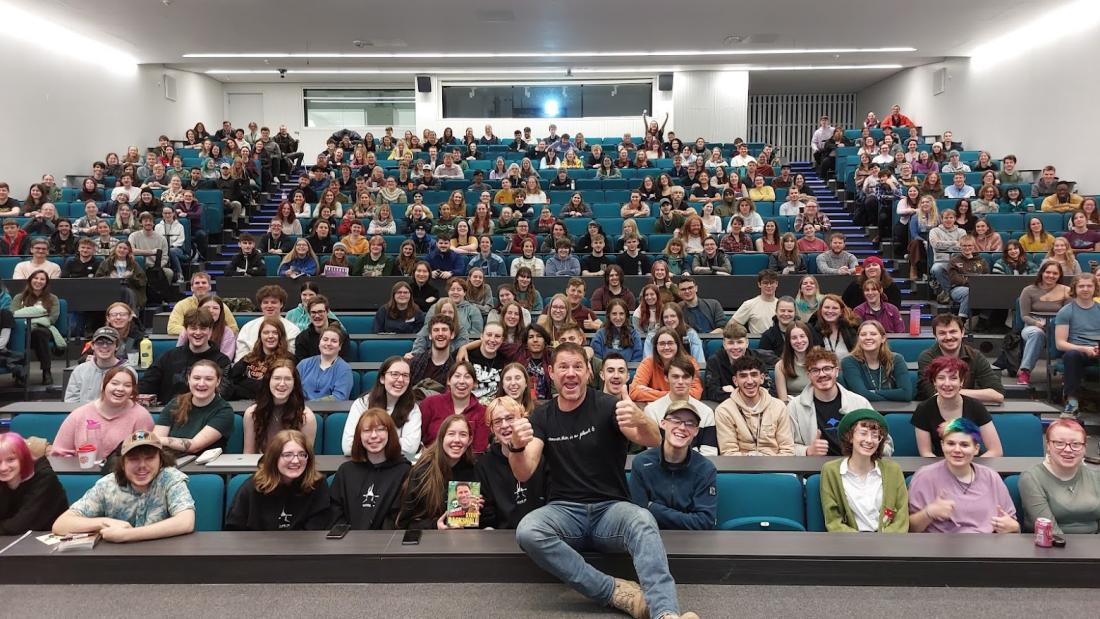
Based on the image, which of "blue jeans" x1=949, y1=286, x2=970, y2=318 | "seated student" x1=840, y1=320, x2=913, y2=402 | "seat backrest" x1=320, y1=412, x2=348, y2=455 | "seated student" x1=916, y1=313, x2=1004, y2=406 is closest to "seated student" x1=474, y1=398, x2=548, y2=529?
"seat backrest" x1=320, y1=412, x2=348, y2=455

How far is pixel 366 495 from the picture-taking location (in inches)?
128

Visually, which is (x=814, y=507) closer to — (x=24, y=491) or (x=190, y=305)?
(x=24, y=491)

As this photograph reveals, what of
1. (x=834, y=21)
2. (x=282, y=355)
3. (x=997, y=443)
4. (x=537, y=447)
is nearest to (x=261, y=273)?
(x=282, y=355)

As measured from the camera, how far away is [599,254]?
28.1 ft

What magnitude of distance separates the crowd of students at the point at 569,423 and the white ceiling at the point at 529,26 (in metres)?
5.90

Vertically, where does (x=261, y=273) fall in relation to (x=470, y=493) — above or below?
above

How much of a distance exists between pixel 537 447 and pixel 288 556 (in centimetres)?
92

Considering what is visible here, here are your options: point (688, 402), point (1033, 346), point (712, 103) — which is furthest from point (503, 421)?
point (712, 103)

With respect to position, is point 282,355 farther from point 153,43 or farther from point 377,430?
point 153,43

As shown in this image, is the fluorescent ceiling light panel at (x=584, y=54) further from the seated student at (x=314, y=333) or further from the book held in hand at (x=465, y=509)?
the book held in hand at (x=465, y=509)

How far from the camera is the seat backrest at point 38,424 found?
4.22 m

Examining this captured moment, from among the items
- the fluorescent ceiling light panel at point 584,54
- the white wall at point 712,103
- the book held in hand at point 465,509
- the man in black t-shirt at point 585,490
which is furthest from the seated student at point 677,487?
the white wall at point 712,103

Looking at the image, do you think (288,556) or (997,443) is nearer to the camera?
(288,556)

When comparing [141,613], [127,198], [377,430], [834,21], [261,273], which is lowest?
[141,613]
